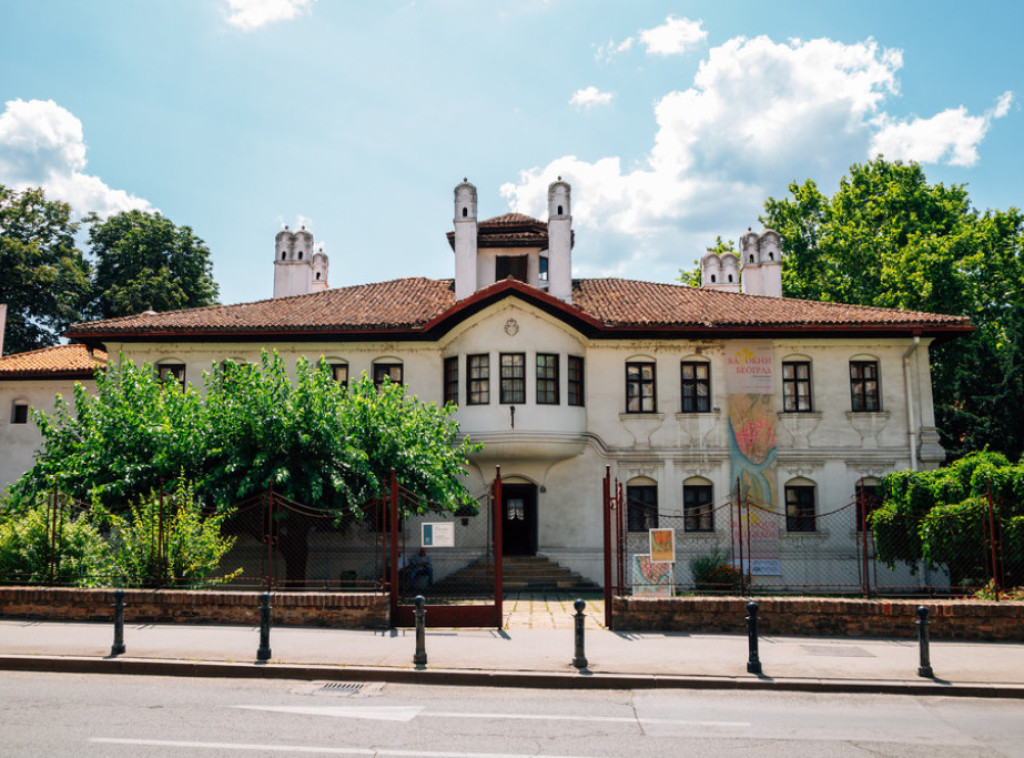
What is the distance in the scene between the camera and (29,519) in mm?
15266

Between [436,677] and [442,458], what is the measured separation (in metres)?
9.07

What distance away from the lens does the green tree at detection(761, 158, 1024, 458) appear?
25.6 m

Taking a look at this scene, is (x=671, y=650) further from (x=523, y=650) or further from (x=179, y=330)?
(x=179, y=330)

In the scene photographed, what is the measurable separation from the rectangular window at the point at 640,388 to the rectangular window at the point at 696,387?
0.98 m

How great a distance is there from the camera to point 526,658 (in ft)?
36.3

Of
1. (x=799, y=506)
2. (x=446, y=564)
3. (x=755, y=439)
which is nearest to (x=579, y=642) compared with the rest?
(x=446, y=564)

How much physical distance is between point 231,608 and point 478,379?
10995 millimetres

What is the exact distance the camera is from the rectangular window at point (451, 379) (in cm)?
2320

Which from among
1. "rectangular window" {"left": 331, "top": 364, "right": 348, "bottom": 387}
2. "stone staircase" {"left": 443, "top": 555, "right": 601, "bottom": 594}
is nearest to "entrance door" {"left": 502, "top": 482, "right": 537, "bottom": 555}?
"stone staircase" {"left": 443, "top": 555, "right": 601, "bottom": 594}

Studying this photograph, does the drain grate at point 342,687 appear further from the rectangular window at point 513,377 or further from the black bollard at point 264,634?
the rectangular window at point 513,377

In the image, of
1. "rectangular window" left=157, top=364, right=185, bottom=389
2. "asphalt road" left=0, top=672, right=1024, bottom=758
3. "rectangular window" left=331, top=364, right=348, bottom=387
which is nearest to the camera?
"asphalt road" left=0, top=672, right=1024, bottom=758

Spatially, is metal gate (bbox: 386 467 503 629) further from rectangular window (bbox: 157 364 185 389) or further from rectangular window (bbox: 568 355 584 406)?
rectangular window (bbox: 157 364 185 389)

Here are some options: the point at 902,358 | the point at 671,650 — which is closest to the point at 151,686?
the point at 671,650

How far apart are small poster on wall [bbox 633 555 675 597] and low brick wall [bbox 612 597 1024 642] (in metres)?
1.11
